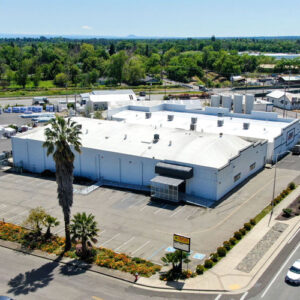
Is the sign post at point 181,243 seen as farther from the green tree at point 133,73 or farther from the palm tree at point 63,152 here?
the green tree at point 133,73

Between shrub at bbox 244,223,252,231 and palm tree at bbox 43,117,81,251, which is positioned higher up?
palm tree at bbox 43,117,81,251

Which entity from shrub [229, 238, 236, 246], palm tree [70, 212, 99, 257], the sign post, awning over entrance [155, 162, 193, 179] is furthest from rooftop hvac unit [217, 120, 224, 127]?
palm tree [70, 212, 99, 257]

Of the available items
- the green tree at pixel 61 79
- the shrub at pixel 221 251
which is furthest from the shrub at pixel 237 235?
the green tree at pixel 61 79

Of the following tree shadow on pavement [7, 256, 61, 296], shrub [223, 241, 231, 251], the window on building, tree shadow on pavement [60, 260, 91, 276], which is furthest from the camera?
the window on building

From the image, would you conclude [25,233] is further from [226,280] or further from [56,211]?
[226,280]

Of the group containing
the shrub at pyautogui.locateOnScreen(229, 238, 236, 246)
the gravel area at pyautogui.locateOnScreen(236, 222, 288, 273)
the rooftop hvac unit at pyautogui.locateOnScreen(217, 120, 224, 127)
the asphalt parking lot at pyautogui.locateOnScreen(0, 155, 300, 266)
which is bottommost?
the asphalt parking lot at pyautogui.locateOnScreen(0, 155, 300, 266)

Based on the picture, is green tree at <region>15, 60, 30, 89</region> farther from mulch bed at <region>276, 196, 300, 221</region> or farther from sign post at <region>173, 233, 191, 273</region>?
sign post at <region>173, 233, 191, 273</region>

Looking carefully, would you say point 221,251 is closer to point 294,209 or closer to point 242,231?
point 242,231

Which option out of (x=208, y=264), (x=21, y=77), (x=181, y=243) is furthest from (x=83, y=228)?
(x=21, y=77)
